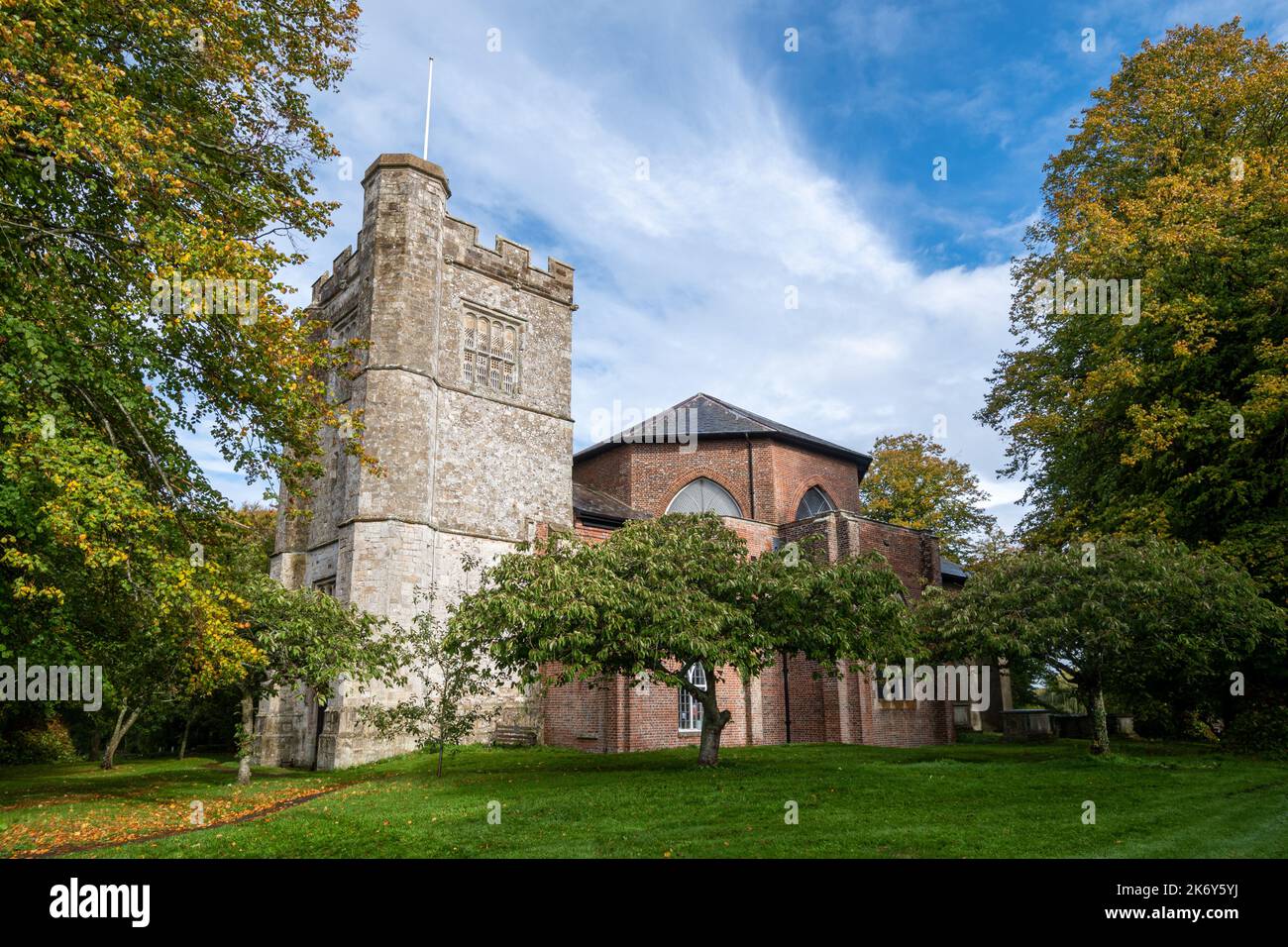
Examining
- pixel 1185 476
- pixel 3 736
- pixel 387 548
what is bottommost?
pixel 3 736

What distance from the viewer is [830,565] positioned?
57.4ft

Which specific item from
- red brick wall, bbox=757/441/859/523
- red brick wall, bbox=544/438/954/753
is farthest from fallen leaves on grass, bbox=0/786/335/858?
red brick wall, bbox=757/441/859/523

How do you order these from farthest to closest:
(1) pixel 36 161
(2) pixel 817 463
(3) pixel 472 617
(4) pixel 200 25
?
(2) pixel 817 463, (3) pixel 472 617, (4) pixel 200 25, (1) pixel 36 161

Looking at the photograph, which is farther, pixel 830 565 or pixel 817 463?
pixel 817 463

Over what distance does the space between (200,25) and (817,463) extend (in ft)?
83.5

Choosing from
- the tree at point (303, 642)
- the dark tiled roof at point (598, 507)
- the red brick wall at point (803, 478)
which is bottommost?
the tree at point (303, 642)

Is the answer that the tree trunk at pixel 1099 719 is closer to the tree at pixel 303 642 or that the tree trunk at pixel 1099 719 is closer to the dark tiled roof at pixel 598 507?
the dark tiled roof at pixel 598 507

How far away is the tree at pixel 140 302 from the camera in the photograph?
10125 mm

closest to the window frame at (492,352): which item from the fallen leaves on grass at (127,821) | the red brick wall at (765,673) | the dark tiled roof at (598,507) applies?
the dark tiled roof at (598,507)

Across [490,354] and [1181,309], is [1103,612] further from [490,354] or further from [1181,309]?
[490,354]

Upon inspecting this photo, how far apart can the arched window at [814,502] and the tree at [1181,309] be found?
27.3 feet
